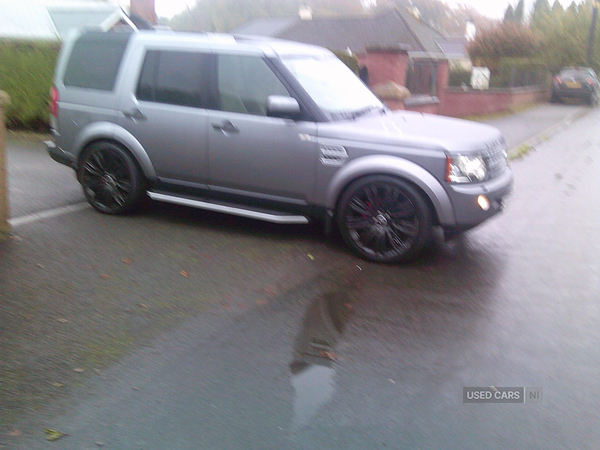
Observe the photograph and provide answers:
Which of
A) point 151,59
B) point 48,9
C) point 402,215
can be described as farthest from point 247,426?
point 48,9

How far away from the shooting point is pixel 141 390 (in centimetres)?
378

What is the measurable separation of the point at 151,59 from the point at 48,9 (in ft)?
59.8

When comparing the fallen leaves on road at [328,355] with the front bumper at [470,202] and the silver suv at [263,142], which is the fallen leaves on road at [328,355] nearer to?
the silver suv at [263,142]

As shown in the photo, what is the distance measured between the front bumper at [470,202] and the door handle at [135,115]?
3.21 metres

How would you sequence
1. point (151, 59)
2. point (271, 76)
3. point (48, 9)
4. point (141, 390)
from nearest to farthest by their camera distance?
1. point (141, 390)
2. point (271, 76)
3. point (151, 59)
4. point (48, 9)

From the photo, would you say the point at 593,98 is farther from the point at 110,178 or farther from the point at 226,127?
the point at 110,178

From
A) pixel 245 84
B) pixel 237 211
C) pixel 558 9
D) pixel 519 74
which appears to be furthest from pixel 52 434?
pixel 558 9

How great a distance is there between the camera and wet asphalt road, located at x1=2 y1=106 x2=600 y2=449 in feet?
11.4

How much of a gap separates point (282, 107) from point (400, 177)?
126cm

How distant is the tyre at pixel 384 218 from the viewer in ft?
19.7

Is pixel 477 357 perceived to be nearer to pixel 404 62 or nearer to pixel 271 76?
pixel 271 76

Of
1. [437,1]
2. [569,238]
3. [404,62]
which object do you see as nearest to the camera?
[569,238]

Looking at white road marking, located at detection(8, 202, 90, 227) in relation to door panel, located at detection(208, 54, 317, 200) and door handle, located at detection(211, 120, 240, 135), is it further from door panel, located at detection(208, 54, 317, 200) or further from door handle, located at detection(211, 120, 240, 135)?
door handle, located at detection(211, 120, 240, 135)

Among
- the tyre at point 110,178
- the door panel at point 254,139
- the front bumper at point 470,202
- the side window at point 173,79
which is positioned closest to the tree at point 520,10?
the side window at point 173,79
